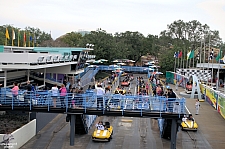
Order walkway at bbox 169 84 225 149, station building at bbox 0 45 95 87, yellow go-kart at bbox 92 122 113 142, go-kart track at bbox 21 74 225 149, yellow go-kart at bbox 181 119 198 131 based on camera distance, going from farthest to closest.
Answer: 1. station building at bbox 0 45 95 87
2. yellow go-kart at bbox 181 119 198 131
3. walkway at bbox 169 84 225 149
4. yellow go-kart at bbox 92 122 113 142
5. go-kart track at bbox 21 74 225 149

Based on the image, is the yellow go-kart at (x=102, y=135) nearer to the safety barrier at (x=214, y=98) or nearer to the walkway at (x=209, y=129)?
the walkway at (x=209, y=129)

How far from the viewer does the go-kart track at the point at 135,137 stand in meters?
18.3

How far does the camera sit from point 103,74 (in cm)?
6319

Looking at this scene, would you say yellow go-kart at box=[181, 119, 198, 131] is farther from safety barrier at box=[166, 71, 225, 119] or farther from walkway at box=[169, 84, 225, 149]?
safety barrier at box=[166, 71, 225, 119]

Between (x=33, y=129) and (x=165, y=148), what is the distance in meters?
8.35

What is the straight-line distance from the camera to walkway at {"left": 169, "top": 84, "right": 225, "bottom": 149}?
19150mm

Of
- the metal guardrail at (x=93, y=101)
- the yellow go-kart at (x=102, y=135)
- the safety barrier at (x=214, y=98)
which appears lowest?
the yellow go-kart at (x=102, y=135)

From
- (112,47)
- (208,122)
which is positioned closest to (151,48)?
(112,47)

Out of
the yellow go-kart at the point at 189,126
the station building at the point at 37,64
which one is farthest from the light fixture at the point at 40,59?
the yellow go-kart at the point at 189,126

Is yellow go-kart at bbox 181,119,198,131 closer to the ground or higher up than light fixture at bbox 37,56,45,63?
closer to the ground

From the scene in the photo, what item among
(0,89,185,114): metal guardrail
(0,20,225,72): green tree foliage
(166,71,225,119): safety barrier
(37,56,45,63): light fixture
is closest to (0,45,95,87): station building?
(37,56,45,63): light fixture

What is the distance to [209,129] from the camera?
2244 centimetres

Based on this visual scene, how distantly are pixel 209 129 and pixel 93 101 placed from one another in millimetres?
9603

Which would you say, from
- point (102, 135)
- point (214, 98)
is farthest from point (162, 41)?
point (102, 135)
